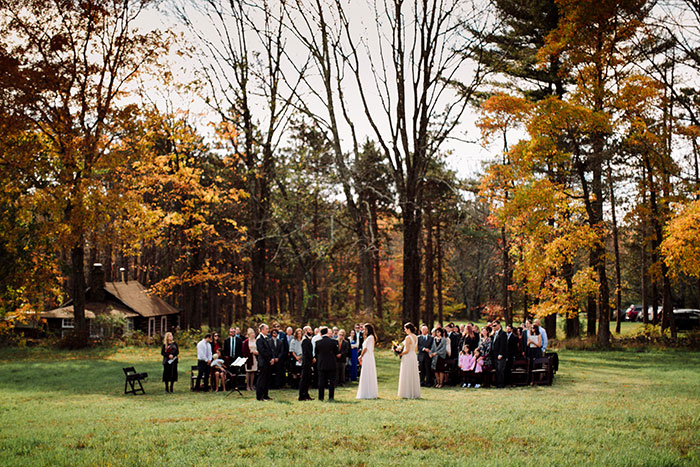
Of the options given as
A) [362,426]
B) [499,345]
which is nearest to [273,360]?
[362,426]

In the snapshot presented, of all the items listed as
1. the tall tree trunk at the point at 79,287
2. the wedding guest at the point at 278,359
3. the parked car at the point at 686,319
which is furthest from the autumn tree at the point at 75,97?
the parked car at the point at 686,319

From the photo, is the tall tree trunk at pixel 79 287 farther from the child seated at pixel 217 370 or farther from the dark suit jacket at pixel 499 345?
the dark suit jacket at pixel 499 345

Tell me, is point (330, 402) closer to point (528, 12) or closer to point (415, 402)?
point (415, 402)

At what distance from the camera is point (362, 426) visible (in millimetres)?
9500

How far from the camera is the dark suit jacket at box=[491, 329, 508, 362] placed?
1571cm

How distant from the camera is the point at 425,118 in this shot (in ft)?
78.6

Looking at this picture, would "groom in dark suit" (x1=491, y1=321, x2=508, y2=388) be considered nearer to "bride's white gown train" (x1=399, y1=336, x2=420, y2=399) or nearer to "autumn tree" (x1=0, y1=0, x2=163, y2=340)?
"bride's white gown train" (x1=399, y1=336, x2=420, y2=399)

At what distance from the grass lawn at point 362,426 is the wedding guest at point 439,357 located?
86 cm

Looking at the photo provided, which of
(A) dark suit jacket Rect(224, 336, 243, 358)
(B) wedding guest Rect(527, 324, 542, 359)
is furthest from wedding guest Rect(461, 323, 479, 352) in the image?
(A) dark suit jacket Rect(224, 336, 243, 358)

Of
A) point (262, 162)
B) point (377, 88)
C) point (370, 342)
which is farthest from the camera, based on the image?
point (262, 162)

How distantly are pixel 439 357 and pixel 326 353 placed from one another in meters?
4.14

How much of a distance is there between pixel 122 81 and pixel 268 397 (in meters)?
19.2

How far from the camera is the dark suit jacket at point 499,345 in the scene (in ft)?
51.5

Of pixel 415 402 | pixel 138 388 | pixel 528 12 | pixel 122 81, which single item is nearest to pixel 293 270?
pixel 122 81
